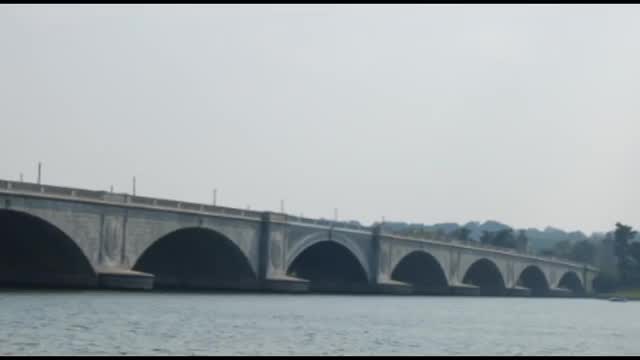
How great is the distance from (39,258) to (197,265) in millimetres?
21973

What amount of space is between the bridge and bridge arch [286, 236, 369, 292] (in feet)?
0.34

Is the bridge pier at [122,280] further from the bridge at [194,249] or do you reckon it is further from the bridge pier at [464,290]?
the bridge pier at [464,290]

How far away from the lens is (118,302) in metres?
70.5

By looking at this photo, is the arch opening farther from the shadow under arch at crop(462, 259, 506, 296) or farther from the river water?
the shadow under arch at crop(462, 259, 506, 296)

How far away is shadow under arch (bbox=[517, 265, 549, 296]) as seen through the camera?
187 meters

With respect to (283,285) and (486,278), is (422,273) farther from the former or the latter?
(283,285)

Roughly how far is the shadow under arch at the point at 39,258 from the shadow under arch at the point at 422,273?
219 feet

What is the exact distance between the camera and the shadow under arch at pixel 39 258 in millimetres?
79188

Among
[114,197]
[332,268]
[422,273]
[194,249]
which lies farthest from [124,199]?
[422,273]

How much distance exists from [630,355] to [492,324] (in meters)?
24.3

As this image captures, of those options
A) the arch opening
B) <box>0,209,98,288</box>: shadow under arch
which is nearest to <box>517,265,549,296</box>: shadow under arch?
the arch opening

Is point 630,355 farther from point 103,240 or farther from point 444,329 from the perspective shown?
point 103,240

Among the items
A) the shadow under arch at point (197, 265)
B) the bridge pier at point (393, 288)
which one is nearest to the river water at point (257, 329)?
the shadow under arch at point (197, 265)

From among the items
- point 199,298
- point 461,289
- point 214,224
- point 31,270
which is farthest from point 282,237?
point 461,289
